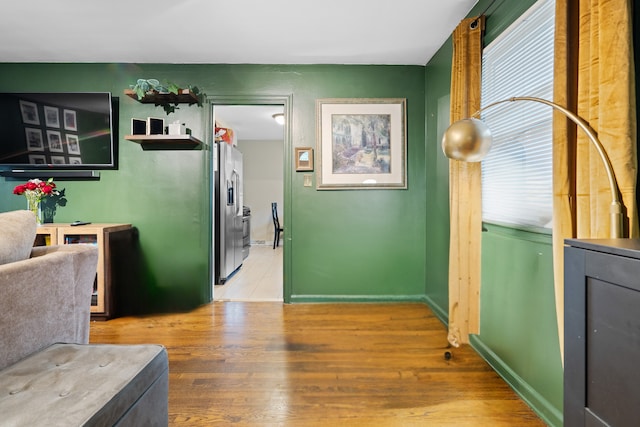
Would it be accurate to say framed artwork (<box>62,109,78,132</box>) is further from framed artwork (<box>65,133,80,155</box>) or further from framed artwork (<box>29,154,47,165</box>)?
framed artwork (<box>29,154,47,165</box>)

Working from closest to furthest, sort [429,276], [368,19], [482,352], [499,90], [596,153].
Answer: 1. [596,153]
2. [499,90]
3. [482,352]
4. [368,19]
5. [429,276]

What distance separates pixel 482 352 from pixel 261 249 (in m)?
5.63

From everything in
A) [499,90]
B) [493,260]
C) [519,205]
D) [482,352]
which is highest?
[499,90]

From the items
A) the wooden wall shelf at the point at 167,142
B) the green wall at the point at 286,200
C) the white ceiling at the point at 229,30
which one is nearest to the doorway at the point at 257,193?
the green wall at the point at 286,200

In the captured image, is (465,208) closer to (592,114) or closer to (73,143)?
(592,114)

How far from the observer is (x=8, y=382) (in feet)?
3.43

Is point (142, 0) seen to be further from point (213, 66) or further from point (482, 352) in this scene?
point (482, 352)

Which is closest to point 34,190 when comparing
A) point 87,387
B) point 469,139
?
point 87,387

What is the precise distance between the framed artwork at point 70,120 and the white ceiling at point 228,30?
1.77 feet

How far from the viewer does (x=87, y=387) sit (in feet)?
3.37

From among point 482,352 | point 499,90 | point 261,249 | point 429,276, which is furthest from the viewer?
point 261,249

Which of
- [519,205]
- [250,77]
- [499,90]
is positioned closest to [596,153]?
[519,205]

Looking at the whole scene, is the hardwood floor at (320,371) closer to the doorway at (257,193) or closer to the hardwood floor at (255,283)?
the hardwood floor at (255,283)

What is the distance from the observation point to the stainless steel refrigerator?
4.20 metres
